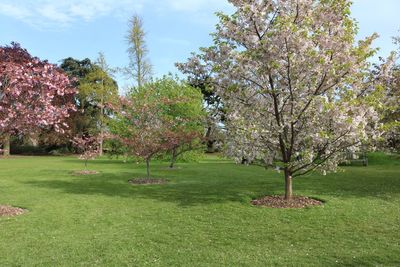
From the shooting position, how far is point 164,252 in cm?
714

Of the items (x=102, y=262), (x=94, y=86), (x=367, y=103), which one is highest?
(x=94, y=86)

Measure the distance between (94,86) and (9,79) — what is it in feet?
131

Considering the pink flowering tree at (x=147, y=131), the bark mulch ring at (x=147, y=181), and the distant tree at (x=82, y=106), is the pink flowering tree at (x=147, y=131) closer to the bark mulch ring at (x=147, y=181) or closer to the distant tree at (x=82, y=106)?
the bark mulch ring at (x=147, y=181)

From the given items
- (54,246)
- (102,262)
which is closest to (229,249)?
(102,262)

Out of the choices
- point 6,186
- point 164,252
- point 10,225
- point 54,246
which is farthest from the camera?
point 6,186

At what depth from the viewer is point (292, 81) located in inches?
441

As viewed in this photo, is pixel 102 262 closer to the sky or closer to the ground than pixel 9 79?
closer to the ground

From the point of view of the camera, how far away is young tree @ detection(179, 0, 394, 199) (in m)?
10.4

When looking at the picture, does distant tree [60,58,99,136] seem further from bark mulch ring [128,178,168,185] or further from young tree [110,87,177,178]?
bark mulch ring [128,178,168,185]

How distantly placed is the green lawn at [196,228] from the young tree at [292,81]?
1.92 meters

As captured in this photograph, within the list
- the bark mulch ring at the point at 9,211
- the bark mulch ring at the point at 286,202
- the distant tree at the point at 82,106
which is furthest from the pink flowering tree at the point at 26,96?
the distant tree at the point at 82,106

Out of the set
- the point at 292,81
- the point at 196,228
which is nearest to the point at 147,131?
the point at 292,81

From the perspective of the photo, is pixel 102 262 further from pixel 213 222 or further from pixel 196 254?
pixel 213 222

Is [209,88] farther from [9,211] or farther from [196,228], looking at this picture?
[9,211]
